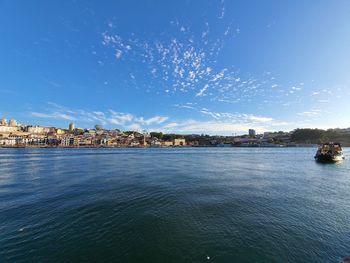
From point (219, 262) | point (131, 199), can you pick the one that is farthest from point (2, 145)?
point (219, 262)

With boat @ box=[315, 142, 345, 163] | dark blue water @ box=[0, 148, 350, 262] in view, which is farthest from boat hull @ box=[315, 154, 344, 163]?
dark blue water @ box=[0, 148, 350, 262]

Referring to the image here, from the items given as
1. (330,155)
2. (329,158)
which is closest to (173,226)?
(330,155)

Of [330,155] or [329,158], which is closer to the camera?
[330,155]

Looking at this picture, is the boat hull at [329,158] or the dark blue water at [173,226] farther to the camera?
the boat hull at [329,158]

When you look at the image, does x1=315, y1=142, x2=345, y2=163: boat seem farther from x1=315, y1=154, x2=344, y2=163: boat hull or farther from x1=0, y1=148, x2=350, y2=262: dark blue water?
x1=0, y1=148, x2=350, y2=262: dark blue water

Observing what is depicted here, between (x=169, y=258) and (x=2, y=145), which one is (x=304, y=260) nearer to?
(x=169, y=258)

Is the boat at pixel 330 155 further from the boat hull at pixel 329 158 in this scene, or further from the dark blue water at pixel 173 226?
the dark blue water at pixel 173 226

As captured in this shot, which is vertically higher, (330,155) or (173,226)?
(330,155)

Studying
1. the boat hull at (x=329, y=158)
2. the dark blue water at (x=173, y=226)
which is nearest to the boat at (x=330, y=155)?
the boat hull at (x=329, y=158)

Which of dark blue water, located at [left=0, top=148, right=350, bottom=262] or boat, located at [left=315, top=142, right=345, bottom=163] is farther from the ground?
boat, located at [left=315, top=142, right=345, bottom=163]

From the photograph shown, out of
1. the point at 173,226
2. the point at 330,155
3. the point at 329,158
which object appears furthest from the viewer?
the point at 329,158

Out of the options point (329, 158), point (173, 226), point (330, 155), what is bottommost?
point (173, 226)

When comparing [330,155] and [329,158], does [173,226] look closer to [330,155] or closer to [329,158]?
[330,155]

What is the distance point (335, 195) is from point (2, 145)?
192883 millimetres
